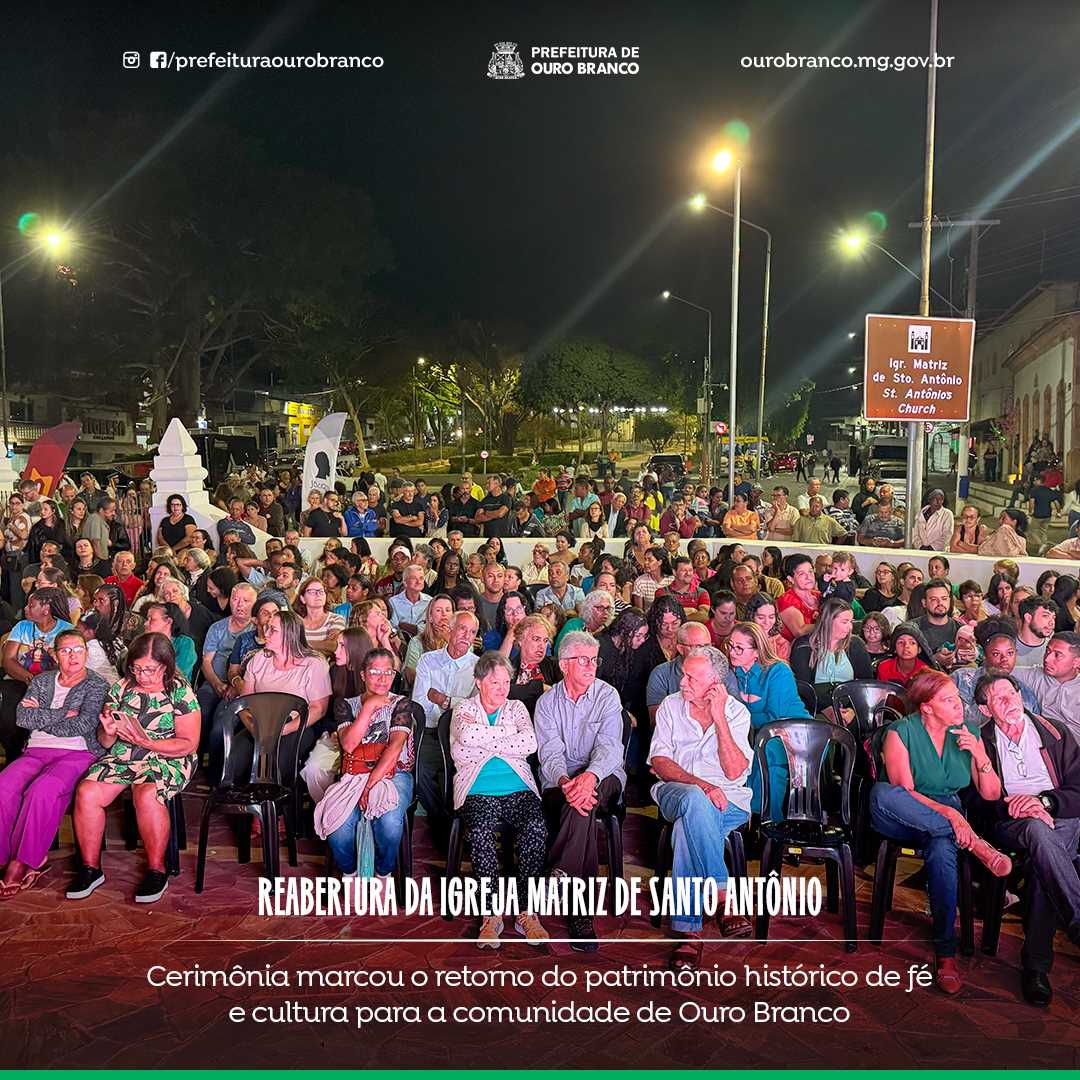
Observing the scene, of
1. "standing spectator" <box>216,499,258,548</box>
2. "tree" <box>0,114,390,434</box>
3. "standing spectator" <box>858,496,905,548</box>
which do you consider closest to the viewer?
"standing spectator" <box>858,496,905,548</box>

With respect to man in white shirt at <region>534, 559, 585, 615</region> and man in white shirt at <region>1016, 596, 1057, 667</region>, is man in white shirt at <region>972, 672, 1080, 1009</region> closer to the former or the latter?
man in white shirt at <region>1016, 596, 1057, 667</region>

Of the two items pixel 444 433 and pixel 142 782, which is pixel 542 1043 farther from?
pixel 444 433

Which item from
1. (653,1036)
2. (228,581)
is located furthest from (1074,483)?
(653,1036)

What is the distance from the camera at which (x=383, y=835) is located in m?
4.75

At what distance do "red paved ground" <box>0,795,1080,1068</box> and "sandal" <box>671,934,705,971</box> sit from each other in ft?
0.25

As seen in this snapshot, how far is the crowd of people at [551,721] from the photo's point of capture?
4402 millimetres

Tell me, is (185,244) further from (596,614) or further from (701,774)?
(701,774)

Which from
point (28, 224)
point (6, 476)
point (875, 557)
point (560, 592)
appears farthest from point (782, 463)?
point (560, 592)

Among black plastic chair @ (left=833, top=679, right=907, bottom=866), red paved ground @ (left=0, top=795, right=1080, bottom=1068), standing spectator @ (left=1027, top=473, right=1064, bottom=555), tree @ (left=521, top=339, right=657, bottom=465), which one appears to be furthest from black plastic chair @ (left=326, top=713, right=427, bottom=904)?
tree @ (left=521, top=339, right=657, bottom=465)

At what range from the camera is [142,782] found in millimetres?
4859

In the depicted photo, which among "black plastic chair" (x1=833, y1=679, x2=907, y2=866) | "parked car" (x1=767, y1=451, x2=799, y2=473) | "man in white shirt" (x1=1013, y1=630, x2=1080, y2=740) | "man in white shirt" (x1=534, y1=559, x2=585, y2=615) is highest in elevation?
"parked car" (x1=767, y1=451, x2=799, y2=473)

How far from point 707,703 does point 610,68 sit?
26.8 ft

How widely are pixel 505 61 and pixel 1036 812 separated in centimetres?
936

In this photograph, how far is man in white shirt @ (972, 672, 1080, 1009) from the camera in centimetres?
405
